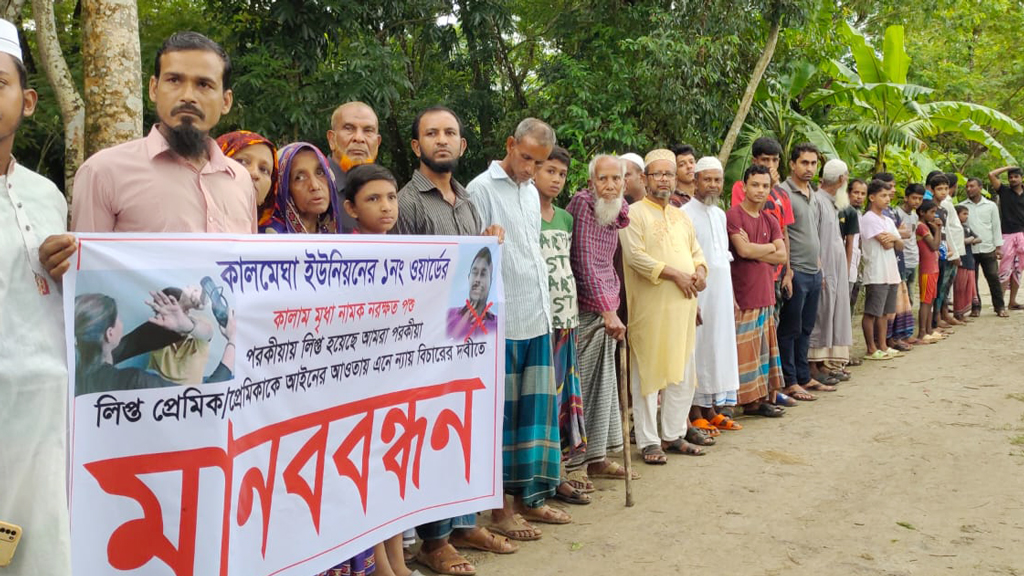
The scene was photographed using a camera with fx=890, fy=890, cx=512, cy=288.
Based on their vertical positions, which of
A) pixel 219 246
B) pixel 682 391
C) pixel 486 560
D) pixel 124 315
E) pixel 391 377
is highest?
pixel 219 246

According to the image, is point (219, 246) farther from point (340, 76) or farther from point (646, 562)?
point (340, 76)

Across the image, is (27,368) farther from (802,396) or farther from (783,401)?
(802,396)

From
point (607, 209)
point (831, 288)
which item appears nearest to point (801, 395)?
point (831, 288)

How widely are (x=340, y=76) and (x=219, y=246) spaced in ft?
21.0

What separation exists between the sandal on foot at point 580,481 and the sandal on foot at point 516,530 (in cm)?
65

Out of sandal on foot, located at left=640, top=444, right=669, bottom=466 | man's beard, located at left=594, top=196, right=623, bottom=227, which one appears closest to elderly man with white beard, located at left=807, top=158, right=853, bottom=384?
sandal on foot, located at left=640, top=444, right=669, bottom=466

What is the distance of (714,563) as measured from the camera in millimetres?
4020

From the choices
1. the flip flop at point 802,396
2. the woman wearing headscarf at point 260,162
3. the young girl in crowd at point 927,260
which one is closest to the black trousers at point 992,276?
the young girl in crowd at point 927,260

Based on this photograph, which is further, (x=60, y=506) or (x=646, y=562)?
(x=646, y=562)

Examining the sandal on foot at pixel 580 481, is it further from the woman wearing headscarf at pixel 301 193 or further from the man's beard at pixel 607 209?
the woman wearing headscarf at pixel 301 193

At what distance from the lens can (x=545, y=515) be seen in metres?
4.63

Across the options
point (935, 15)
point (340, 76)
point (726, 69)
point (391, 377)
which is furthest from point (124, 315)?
point (935, 15)

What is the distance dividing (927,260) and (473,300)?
8.19 m

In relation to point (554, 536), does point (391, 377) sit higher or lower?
higher
